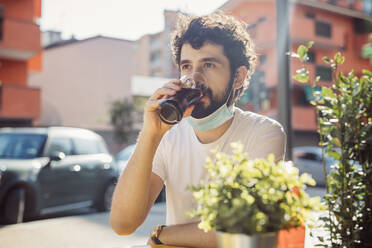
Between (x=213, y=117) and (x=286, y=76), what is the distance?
7.35 feet

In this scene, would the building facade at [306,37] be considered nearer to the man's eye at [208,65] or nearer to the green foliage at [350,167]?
the man's eye at [208,65]

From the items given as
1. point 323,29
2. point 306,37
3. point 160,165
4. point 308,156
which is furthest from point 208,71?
point 323,29

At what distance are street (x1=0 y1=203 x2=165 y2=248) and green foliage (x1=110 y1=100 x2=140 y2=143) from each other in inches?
714

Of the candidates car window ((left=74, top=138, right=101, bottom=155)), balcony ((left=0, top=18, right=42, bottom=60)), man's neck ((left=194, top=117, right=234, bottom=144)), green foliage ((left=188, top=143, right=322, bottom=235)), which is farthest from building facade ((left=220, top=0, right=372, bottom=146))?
green foliage ((left=188, top=143, right=322, bottom=235))

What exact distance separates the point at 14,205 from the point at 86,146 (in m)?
2.07

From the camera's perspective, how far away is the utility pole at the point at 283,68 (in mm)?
4418

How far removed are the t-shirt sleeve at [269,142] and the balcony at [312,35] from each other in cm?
2858

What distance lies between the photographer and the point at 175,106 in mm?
1802

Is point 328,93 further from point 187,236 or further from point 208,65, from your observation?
point 187,236

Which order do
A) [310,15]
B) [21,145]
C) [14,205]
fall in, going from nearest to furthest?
[14,205] < [21,145] < [310,15]

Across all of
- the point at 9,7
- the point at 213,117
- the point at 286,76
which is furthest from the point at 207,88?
the point at 9,7

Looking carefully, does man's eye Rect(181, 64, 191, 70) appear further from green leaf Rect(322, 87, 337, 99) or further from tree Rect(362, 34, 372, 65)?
tree Rect(362, 34, 372, 65)

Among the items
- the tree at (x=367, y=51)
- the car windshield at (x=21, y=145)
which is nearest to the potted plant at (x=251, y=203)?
the car windshield at (x=21, y=145)

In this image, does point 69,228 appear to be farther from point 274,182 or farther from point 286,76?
point 274,182
